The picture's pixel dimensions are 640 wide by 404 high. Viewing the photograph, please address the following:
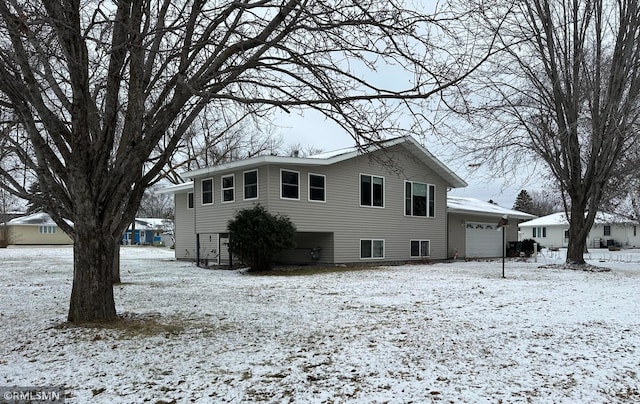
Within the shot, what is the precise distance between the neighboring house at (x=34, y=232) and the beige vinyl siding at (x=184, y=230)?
34.4m

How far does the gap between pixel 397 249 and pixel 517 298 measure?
11.9 meters

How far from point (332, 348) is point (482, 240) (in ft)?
78.7

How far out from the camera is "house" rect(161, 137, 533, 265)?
1773 centimetres

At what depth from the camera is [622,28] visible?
57.4ft

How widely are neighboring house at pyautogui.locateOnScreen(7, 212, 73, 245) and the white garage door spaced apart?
145 feet

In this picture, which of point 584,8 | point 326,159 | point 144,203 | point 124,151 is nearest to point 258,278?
point 326,159

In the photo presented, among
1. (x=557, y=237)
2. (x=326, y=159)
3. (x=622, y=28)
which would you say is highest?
(x=622, y=28)

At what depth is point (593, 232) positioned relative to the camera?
46.8 m

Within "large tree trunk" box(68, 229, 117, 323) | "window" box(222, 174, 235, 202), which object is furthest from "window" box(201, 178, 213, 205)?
"large tree trunk" box(68, 229, 117, 323)

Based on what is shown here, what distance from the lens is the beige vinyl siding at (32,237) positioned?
172 feet

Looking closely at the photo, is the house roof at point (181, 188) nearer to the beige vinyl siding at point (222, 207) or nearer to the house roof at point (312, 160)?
the house roof at point (312, 160)

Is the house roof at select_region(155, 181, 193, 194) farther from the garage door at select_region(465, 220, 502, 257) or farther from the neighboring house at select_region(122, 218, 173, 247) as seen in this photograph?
the neighboring house at select_region(122, 218, 173, 247)

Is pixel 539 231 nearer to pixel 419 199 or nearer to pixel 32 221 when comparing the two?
pixel 419 199

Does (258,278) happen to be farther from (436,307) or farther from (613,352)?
(613,352)
